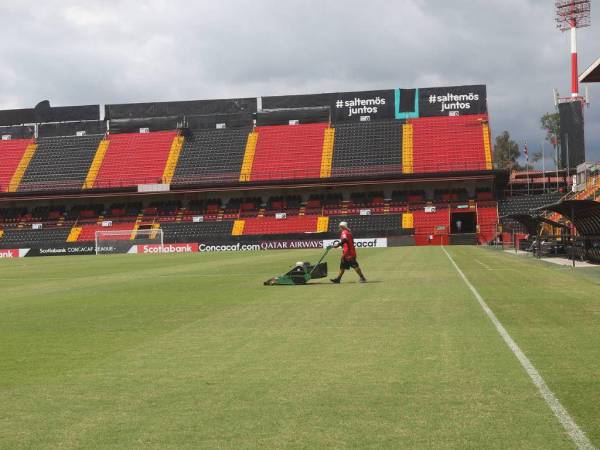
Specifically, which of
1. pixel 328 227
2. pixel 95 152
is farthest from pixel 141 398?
pixel 95 152

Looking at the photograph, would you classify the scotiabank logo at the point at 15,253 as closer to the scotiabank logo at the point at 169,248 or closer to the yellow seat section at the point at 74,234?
the yellow seat section at the point at 74,234

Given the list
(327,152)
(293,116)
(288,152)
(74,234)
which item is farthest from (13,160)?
(327,152)

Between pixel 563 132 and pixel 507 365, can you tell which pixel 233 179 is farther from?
pixel 507 365

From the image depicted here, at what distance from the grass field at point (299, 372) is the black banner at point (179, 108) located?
2848 inches

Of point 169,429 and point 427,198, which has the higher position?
point 427,198

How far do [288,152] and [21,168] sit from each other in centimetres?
3338

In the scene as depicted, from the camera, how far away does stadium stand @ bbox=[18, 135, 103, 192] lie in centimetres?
7981

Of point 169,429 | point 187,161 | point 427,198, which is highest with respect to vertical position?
point 187,161

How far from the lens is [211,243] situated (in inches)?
2493

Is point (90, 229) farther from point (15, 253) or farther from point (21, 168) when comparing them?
point (21, 168)

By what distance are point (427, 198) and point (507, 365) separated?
67.8 metres

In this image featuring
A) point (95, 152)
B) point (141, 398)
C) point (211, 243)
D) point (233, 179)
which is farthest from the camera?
point (95, 152)

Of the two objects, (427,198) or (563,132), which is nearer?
(563,132)

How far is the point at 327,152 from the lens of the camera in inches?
3103
